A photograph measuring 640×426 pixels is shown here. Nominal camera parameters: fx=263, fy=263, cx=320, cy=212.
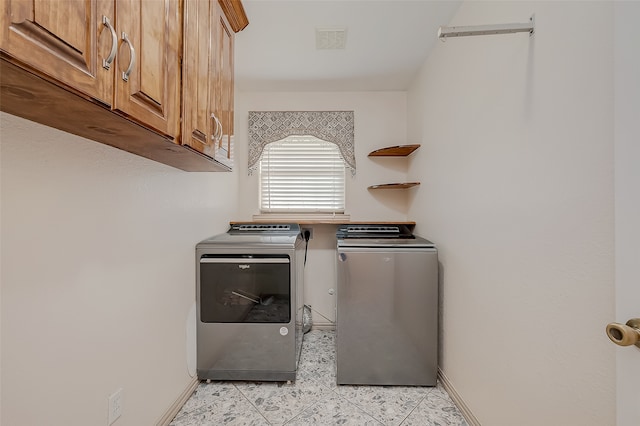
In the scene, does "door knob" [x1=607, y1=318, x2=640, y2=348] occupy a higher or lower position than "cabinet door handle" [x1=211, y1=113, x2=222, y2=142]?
lower

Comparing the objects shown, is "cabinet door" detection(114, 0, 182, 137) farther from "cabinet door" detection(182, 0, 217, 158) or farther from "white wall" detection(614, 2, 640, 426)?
"white wall" detection(614, 2, 640, 426)

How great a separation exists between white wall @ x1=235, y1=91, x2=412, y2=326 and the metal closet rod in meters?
1.70

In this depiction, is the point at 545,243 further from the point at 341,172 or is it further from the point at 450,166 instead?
the point at 341,172

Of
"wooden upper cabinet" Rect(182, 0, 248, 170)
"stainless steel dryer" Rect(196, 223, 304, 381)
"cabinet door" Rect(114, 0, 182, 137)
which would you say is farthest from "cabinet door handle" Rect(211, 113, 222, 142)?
"stainless steel dryer" Rect(196, 223, 304, 381)

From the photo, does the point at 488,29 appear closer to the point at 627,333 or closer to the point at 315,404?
the point at 627,333

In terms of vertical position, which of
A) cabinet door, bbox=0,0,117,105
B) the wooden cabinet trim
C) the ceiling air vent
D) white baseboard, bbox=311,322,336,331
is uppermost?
the ceiling air vent

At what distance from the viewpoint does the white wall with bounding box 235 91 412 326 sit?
8.64ft

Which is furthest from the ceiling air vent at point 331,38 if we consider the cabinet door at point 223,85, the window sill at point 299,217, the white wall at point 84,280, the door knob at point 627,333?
the door knob at point 627,333

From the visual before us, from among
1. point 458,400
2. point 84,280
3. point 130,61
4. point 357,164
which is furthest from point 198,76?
point 458,400

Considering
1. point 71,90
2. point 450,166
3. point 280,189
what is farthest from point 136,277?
point 450,166

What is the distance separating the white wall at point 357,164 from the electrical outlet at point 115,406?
1.70 m

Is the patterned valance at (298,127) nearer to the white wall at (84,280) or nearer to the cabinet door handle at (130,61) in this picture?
the white wall at (84,280)

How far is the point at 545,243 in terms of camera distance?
3.02 feet

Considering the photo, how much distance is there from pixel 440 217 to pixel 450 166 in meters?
0.36
